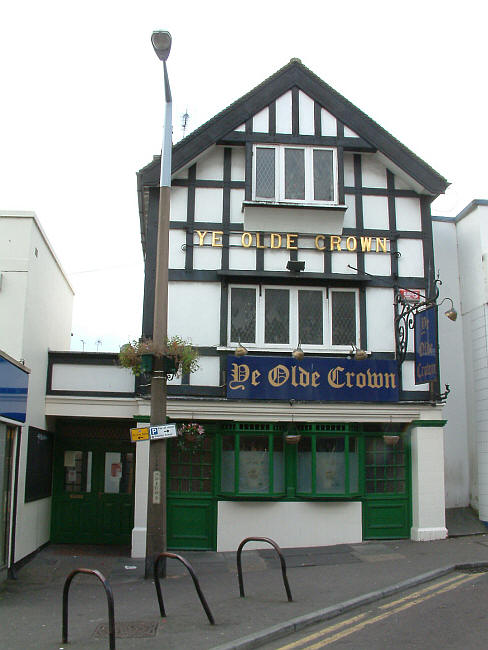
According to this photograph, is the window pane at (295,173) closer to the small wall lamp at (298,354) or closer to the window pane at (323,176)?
the window pane at (323,176)

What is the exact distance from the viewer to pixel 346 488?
14.1m

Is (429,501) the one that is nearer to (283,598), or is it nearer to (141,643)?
(283,598)

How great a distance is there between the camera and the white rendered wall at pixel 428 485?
1400cm

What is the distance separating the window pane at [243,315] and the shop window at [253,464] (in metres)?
2.13

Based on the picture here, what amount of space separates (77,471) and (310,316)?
658cm

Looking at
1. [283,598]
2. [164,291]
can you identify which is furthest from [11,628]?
[164,291]

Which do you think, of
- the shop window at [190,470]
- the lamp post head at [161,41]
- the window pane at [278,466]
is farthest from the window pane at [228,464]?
the lamp post head at [161,41]

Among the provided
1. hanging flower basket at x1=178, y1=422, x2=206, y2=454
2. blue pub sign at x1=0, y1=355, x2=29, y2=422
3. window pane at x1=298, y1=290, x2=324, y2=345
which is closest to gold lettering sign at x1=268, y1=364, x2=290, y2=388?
window pane at x1=298, y1=290, x2=324, y2=345

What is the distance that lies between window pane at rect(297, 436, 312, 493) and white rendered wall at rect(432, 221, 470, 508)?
357 centimetres

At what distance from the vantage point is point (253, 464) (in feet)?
46.5

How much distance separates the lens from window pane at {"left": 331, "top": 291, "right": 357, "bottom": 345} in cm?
1466

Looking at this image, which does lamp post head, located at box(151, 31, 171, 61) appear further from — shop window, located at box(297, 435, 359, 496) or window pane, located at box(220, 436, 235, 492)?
shop window, located at box(297, 435, 359, 496)

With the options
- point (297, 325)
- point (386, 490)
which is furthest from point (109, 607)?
point (386, 490)

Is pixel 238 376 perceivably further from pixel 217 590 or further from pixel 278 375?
pixel 217 590
